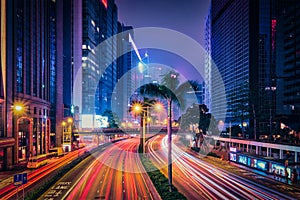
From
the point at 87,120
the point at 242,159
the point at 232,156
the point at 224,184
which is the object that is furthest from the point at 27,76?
the point at 87,120

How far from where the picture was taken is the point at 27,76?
64375mm

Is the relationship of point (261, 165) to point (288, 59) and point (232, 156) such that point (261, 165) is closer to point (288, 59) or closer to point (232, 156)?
point (232, 156)

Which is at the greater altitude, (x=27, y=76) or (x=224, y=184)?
(x=27, y=76)

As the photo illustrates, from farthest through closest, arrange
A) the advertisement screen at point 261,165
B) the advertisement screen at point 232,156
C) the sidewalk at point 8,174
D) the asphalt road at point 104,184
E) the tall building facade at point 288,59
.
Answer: the tall building facade at point 288,59, the advertisement screen at point 232,156, the advertisement screen at point 261,165, the sidewalk at point 8,174, the asphalt road at point 104,184

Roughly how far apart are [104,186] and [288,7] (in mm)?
111084

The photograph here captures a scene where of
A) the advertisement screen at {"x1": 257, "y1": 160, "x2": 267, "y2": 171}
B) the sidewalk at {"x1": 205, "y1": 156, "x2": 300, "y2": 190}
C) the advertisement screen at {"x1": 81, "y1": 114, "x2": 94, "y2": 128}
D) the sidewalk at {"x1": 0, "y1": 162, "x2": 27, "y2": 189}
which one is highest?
the advertisement screen at {"x1": 81, "y1": 114, "x2": 94, "y2": 128}

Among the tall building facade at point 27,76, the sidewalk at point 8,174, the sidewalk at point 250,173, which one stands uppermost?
the tall building facade at point 27,76

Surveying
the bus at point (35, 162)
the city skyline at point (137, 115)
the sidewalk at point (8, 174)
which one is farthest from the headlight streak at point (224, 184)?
the bus at point (35, 162)

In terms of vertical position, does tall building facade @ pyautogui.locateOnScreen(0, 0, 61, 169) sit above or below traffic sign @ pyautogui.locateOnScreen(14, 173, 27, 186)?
above

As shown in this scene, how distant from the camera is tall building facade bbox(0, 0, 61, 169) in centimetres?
5175

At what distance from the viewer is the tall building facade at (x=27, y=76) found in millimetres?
51750

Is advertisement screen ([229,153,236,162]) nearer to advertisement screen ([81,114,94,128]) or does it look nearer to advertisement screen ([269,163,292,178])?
advertisement screen ([269,163,292,178])

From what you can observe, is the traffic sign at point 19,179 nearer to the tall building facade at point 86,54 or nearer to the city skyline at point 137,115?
the city skyline at point 137,115

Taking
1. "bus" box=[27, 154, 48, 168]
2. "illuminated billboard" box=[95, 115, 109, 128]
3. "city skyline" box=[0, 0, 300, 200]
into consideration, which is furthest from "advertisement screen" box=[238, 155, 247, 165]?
"illuminated billboard" box=[95, 115, 109, 128]
